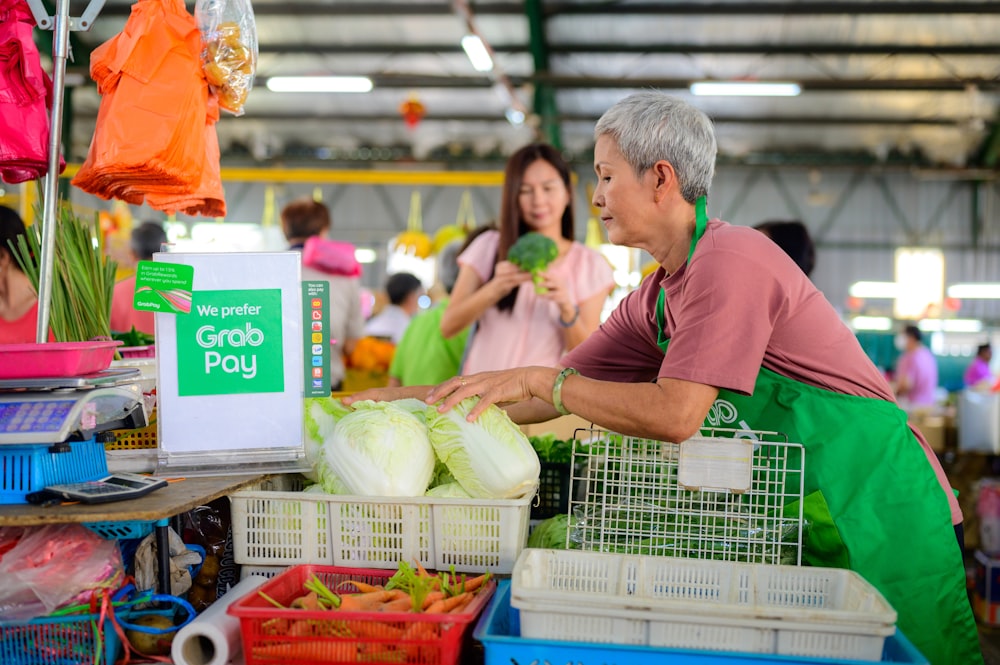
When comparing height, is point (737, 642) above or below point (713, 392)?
below

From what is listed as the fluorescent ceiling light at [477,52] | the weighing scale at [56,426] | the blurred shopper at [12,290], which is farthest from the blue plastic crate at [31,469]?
the fluorescent ceiling light at [477,52]

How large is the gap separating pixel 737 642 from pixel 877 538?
0.57m

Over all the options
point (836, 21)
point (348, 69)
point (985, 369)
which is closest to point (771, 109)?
point (836, 21)

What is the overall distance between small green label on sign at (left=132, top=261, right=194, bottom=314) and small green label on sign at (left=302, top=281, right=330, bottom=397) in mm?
261

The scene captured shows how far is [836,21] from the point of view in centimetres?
1354

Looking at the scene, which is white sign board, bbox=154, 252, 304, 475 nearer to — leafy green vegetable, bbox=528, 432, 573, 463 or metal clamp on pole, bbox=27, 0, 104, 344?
metal clamp on pole, bbox=27, 0, 104, 344

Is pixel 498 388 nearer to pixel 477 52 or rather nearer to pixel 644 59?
pixel 477 52

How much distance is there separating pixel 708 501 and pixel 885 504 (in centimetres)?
37

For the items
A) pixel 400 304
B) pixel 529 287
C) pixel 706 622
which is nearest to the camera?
pixel 706 622

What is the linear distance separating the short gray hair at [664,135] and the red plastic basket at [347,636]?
1079mm

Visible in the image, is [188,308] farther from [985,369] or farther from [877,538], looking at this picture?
[985,369]

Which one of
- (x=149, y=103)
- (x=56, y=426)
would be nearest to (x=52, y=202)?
(x=149, y=103)

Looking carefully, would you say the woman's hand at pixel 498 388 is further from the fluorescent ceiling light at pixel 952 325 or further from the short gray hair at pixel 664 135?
the fluorescent ceiling light at pixel 952 325

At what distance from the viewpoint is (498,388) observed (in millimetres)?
2059
